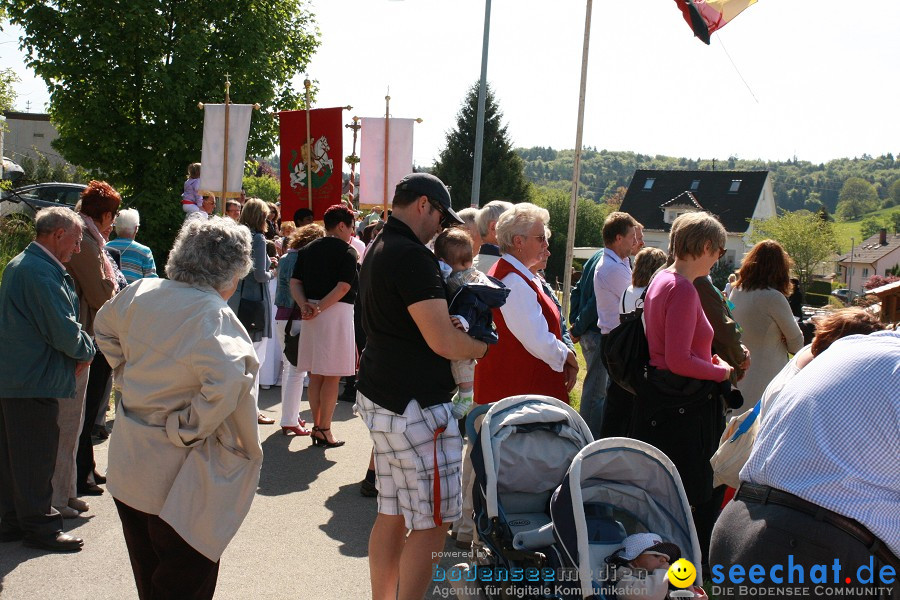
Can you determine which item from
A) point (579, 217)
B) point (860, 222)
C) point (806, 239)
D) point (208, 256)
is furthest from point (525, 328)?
point (860, 222)

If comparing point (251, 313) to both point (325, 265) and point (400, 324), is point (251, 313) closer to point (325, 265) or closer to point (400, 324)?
point (325, 265)

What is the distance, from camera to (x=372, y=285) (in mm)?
3857

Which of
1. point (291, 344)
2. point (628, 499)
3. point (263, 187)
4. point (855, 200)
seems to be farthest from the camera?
point (855, 200)

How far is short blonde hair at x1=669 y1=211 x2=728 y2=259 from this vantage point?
15.5 ft

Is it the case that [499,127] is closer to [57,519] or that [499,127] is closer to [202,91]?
[202,91]

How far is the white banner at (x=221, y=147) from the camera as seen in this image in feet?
36.9

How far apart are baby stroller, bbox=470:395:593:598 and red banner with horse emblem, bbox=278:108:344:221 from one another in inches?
313

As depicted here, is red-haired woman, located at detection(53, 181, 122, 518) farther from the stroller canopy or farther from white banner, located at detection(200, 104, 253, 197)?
white banner, located at detection(200, 104, 253, 197)

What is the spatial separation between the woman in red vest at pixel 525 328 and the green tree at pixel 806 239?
68598 millimetres

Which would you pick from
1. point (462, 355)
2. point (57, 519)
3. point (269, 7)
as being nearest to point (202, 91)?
point (269, 7)

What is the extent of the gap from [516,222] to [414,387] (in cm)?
149

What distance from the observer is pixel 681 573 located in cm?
329

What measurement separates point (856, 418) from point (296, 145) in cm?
983

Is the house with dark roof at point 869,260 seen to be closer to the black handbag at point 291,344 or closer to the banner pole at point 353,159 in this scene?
the banner pole at point 353,159
